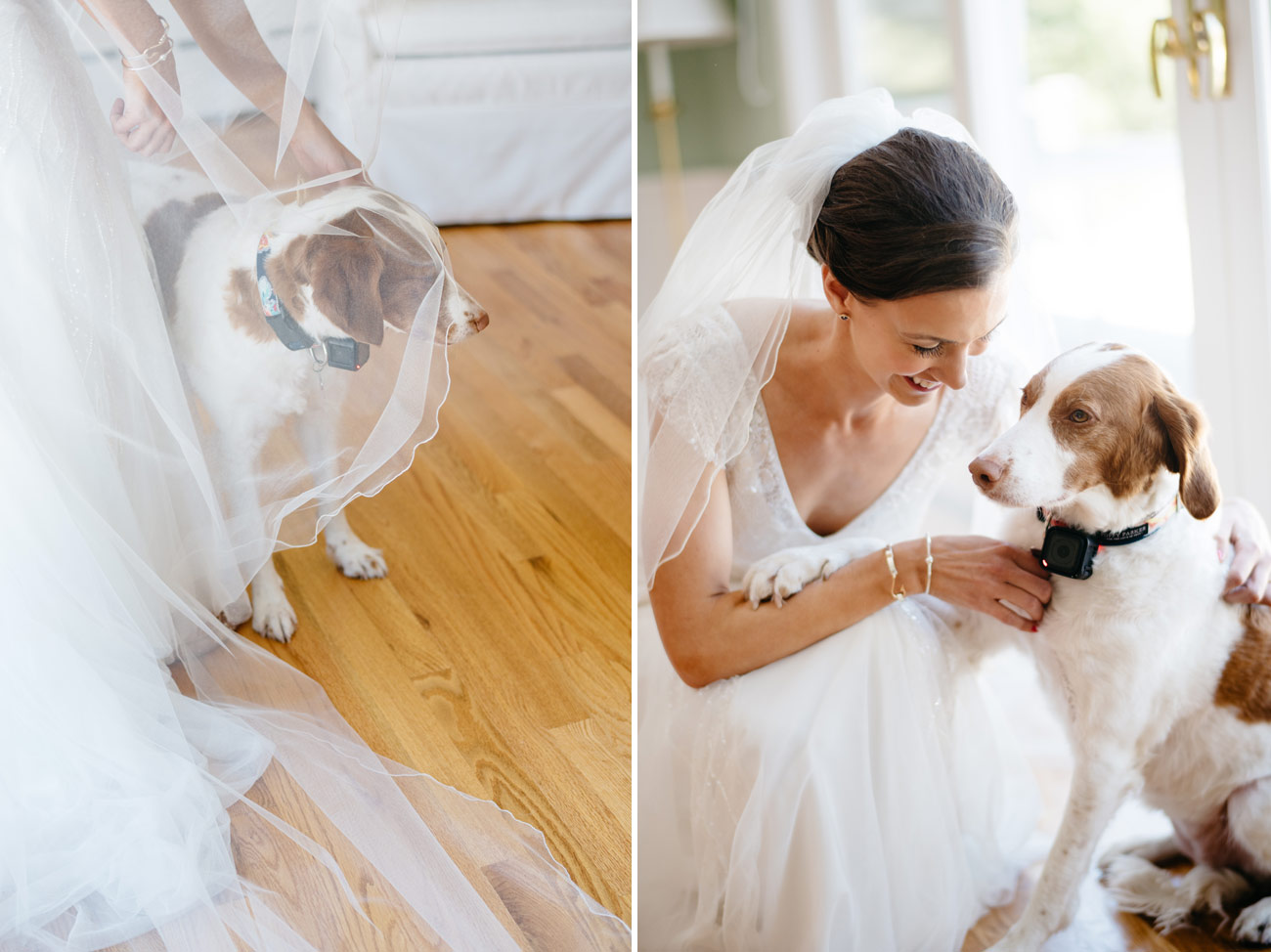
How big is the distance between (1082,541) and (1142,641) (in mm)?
123

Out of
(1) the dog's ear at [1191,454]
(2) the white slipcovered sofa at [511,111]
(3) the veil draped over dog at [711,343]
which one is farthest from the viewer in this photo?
(2) the white slipcovered sofa at [511,111]

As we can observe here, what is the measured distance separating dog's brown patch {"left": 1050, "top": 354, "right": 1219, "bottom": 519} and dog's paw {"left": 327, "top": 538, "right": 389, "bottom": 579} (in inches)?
48.4

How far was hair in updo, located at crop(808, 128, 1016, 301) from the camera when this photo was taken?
3.71ft

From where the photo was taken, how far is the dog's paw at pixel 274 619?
1.77 metres

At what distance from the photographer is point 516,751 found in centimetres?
157

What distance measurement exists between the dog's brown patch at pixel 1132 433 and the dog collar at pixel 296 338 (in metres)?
0.87

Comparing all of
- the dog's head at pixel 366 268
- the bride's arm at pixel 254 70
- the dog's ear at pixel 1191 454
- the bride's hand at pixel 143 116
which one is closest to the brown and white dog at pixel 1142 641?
the dog's ear at pixel 1191 454

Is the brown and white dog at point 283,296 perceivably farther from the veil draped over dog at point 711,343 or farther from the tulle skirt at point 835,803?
the tulle skirt at point 835,803

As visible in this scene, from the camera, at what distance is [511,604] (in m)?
1.91

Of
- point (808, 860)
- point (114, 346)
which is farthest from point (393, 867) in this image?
point (114, 346)

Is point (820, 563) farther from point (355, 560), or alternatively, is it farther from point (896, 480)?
point (355, 560)

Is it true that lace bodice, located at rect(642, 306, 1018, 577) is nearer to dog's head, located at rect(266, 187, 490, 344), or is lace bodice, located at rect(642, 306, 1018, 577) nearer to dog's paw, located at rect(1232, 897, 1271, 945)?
dog's head, located at rect(266, 187, 490, 344)

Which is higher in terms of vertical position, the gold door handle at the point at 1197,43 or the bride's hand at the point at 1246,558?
the gold door handle at the point at 1197,43

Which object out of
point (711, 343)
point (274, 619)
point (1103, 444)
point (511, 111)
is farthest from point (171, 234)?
point (511, 111)
